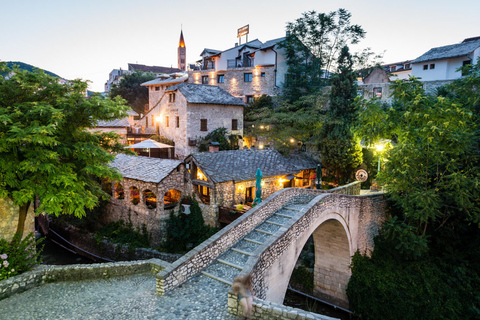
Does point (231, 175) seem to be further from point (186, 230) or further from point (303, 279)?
point (303, 279)

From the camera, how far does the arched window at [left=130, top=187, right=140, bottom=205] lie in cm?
1694

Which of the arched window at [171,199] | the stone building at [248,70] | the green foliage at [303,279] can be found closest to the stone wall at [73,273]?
the arched window at [171,199]

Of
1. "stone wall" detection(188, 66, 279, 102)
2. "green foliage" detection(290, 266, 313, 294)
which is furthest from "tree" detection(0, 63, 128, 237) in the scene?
A: "stone wall" detection(188, 66, 279, 102)

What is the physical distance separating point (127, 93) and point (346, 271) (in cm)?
3931

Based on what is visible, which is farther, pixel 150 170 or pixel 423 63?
pixel 423 63

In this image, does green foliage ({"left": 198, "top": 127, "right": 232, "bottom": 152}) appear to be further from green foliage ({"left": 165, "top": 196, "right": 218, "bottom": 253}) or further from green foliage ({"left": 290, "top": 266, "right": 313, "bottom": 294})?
green foliage ({"left": 290, "top": 266, "right": 313, "bottom": 294})

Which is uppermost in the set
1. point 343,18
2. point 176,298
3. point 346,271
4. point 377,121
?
point 343,18

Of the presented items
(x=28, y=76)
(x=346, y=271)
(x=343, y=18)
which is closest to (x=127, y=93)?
(x=343, y=18)

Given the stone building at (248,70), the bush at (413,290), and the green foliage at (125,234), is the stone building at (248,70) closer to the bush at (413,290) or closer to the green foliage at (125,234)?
the green foliage at (125,234)

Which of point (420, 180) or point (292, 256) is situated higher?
point (420, 180)

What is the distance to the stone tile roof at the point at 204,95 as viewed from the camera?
24.9m

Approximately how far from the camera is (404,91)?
13.3 metres

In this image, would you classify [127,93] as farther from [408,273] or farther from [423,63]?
[408,273]

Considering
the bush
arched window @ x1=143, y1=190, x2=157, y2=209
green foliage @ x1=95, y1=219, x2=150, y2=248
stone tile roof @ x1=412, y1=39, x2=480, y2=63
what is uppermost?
stone tile roof @ x1=412, y1=39, x2=480, y2=63
